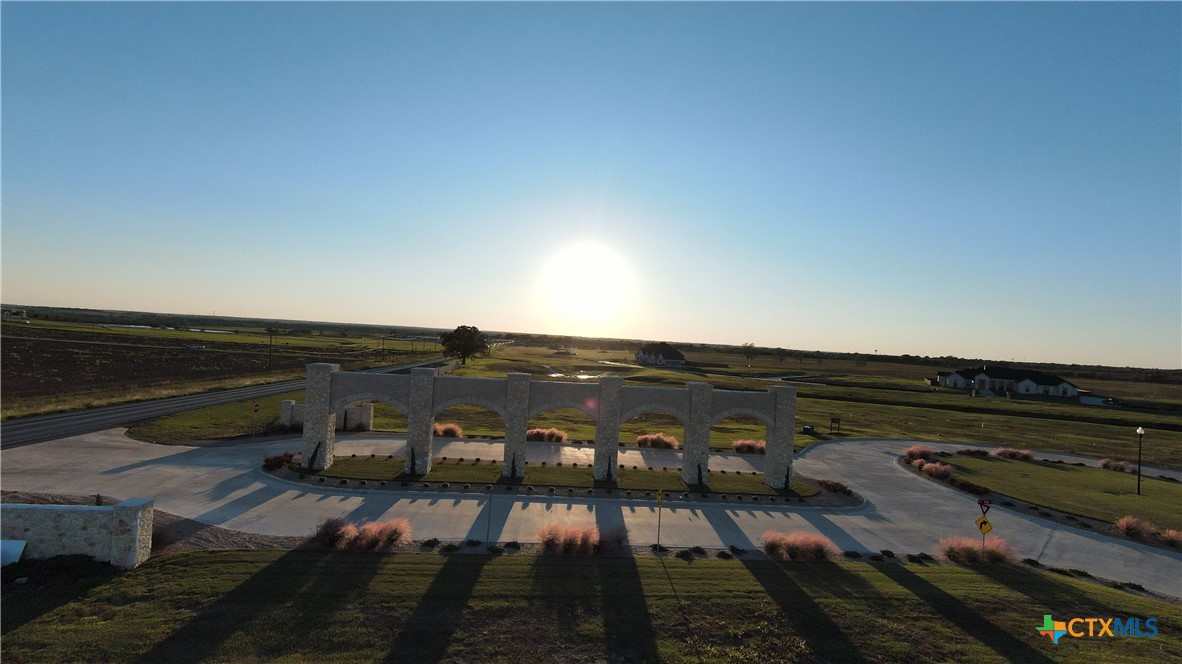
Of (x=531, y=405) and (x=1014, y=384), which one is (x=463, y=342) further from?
(x=1014, y=384)

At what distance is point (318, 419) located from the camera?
28734 millimetres

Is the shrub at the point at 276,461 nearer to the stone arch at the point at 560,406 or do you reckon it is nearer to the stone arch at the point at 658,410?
the stone arch at the point at 560,406

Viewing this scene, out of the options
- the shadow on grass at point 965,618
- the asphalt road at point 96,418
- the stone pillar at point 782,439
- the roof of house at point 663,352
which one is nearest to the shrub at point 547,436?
the stone pillar at point 782,439

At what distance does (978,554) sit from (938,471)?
15.3 meters

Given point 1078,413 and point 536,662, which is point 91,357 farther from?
point 1078,413

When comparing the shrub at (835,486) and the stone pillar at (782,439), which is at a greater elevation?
the stone pillar at (782,439)

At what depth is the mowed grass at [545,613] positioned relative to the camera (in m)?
12.9

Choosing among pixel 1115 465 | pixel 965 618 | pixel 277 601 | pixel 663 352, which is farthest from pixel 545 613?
pixel 663 352

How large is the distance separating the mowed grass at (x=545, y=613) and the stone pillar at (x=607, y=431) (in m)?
10.6

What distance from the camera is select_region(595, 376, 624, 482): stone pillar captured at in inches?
1150

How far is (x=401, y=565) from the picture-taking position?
17.1 meters

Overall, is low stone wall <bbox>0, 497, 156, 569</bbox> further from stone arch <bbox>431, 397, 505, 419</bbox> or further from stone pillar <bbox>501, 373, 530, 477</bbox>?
stone pillar <bbox>501, 373, 530, 477</bbox>

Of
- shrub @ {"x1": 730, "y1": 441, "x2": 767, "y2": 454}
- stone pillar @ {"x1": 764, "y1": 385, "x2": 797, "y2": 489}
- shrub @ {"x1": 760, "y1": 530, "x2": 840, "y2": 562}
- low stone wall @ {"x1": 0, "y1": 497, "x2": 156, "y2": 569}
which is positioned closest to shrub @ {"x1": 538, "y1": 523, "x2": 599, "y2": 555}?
shrub @ {"x1": 760, "y1": 530, "x2": 840, "y2": 562}

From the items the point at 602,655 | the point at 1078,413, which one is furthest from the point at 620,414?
the point at 1078,413
